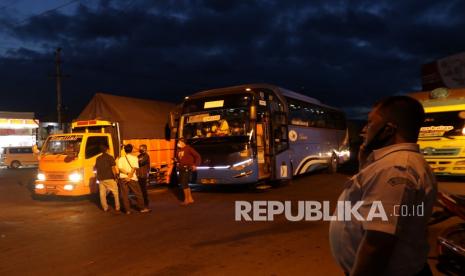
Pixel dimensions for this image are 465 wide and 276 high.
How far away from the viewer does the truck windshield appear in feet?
42.3

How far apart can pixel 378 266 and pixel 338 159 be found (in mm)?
20458

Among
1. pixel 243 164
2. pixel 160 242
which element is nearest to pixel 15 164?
pixel 243 164

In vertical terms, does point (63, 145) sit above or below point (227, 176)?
above

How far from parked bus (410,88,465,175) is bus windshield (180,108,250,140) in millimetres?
6723

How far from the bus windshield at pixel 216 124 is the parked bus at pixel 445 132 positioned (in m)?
6.72

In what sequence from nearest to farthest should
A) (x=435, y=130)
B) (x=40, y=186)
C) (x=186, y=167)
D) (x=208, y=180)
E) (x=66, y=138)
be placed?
(x=186, y=167)
(x=40, y=186)
(x=66, y=138)
(x=208, y=180)
(x=435, y=130)

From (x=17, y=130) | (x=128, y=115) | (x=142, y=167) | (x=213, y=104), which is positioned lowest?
(x=142, y=167)

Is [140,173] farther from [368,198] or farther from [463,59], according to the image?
[463,59]

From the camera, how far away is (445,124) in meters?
15.3

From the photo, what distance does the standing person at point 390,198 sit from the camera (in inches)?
84.6

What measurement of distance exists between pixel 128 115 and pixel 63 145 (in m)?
6.07

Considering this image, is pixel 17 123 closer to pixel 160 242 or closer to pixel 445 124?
pixel 445 124

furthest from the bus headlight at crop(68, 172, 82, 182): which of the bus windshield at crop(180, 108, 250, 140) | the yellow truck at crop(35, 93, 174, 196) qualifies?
the bus windshield at crop(180, 108, 250, 140)
